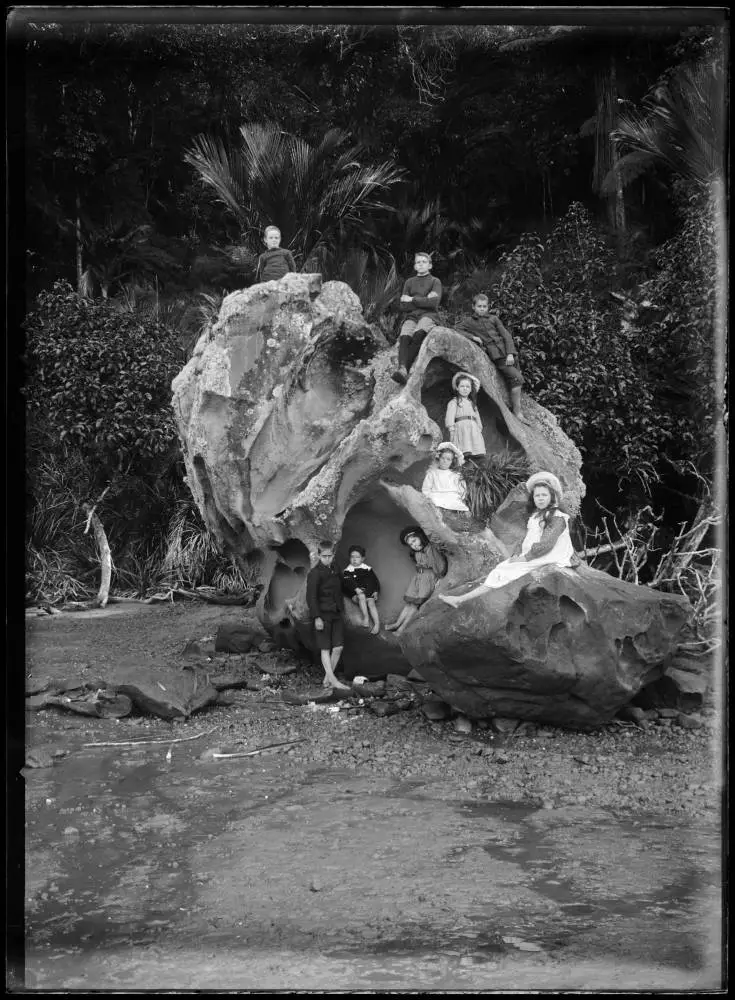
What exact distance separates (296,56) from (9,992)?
614 centimetres

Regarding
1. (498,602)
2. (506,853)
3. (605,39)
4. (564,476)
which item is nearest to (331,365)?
(564,476)

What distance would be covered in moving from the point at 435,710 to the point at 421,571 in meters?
1.28

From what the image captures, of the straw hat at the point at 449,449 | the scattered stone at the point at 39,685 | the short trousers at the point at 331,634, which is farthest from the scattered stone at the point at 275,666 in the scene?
the straw hat at the point at 449,449

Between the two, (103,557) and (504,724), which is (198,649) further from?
(504,724)

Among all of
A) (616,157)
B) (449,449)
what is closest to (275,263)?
(449,449)

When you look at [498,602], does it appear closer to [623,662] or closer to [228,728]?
[623,662]

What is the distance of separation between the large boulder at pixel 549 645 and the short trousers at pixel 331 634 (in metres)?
1.30

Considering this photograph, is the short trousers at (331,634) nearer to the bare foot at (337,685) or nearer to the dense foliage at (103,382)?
the bare foot at (337,685)

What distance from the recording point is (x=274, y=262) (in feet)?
36.7

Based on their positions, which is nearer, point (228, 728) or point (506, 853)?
point (506, 853)

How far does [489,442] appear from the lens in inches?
432

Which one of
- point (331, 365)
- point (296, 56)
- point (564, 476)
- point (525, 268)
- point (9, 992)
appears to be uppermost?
point (296, 56)

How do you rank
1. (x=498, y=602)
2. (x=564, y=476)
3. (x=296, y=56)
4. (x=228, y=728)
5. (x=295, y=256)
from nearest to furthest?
1. (x=296, y=56)
2. (x=498, y=602)
3. (x=228, y=728)
4. (x=564, y=476)
5. (x=295, y=256)

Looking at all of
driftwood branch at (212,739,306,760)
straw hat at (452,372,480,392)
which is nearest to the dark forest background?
straw hat at (452,372,480,392)
